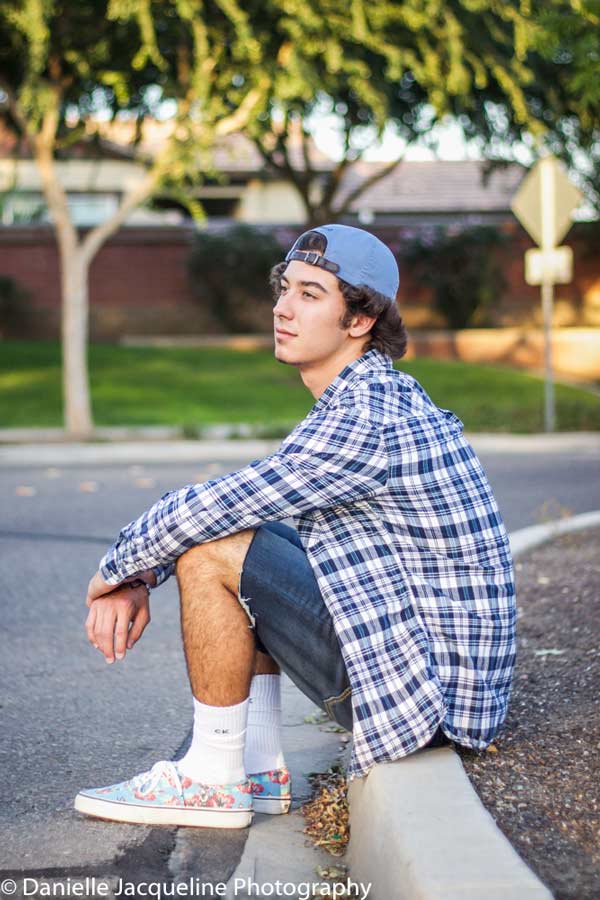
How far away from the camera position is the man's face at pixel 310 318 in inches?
134

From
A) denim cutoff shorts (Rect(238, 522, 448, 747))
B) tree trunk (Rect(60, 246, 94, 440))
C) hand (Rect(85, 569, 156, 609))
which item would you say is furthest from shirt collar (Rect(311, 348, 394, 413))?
tree trunk (Rect(60, 246, 94, 440))

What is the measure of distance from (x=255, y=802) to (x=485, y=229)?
73.7 feet

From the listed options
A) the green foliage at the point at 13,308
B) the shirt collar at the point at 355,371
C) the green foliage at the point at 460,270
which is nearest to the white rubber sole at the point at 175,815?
the shirt collar at the point at 355,371

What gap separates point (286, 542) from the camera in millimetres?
3350

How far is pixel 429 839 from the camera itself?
8.57ft

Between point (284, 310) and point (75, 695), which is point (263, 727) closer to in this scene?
point (284, 310)

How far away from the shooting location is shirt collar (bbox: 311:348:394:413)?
3.32m

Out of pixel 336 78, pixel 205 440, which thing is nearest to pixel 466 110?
pixel 336 78

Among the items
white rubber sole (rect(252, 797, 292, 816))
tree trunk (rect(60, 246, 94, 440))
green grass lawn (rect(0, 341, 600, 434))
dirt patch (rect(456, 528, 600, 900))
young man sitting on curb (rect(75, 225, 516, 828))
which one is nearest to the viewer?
dirt patch (rect(456, 528, 600, 900))

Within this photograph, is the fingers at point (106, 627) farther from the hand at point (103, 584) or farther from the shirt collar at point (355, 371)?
the shirt collar at point (355, 371)

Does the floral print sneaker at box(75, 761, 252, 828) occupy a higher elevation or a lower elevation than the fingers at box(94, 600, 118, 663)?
lower

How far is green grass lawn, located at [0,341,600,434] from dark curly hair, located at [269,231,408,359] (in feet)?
35.7

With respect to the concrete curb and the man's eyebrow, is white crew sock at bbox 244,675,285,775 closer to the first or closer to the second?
the concrete curb

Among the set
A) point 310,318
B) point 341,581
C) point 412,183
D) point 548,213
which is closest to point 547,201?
point 548,213
